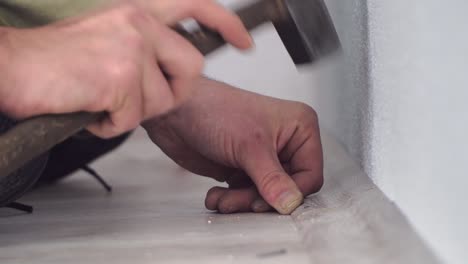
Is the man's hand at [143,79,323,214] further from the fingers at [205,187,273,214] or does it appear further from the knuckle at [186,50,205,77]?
the knuckle at [186,50,205,77]

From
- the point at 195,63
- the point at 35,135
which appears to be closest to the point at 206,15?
the point at 195,63

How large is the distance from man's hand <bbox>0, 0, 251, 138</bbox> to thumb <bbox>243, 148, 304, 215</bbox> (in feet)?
0.54

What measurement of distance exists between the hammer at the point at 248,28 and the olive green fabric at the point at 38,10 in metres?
0.29

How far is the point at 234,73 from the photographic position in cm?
184

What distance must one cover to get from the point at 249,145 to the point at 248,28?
140 mm

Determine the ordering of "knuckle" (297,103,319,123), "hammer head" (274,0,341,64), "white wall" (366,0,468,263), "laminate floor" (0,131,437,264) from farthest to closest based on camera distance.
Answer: "knuckle" (297,103,319,123)
"hammer head" (274,0,341,64)
"laminate floor" (0,131,437,264)
"white wall" (366,0,468,263)

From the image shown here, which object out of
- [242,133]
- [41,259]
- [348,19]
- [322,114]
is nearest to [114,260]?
[41,259]

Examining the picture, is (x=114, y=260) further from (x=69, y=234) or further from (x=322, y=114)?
(x=322, y=114)

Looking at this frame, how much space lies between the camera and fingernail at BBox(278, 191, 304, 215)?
0.82 metres

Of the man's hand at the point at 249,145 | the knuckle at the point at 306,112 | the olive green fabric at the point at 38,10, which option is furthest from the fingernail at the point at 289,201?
the olive green fabric at the point at 38,10

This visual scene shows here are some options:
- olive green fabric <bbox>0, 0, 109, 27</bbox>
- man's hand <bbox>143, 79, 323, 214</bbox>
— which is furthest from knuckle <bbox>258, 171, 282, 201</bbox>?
olive green fabric <bbox>0, 0, 109, 27</bbox>

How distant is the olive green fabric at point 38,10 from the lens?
0.98 metres

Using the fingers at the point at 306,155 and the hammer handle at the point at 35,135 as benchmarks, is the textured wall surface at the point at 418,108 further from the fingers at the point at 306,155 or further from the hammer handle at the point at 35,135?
the hammer handle at the point at 35,135

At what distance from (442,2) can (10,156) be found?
1.19 ft
